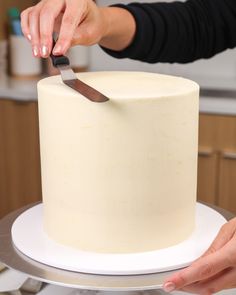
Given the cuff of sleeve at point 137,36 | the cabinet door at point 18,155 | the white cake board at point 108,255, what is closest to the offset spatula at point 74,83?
the white cake board at point 108,255

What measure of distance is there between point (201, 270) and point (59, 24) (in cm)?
49

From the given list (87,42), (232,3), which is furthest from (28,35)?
(232,3)

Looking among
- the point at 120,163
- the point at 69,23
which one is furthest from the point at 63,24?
the point at 120,163

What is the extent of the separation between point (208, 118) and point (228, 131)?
0.08 metres

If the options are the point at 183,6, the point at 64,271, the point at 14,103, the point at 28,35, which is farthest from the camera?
the point at 14,103

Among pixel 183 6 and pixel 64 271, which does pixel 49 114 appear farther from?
pixel 183 6

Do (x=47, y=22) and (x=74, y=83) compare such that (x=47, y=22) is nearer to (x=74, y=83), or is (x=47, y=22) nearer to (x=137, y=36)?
(x=74, y=83)

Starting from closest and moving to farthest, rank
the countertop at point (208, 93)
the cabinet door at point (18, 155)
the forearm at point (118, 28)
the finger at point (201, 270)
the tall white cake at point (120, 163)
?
1. the finger at point (201, 270)
2. the tall white cake at point (120, 163)
3. the forearm at point (118, 28)
4. the countertop at point (208, 93)
5. the cabinet door at point (18, 155)

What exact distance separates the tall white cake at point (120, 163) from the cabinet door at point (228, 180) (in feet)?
3.15

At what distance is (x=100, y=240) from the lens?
76cm

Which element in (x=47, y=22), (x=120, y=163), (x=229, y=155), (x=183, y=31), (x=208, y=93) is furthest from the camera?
(x=208, y=93)

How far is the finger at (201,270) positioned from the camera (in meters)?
0.61

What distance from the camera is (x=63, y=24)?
82 cm

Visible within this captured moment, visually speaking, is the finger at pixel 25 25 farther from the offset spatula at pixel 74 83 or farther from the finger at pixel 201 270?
→ the finger at pixel 201 270
